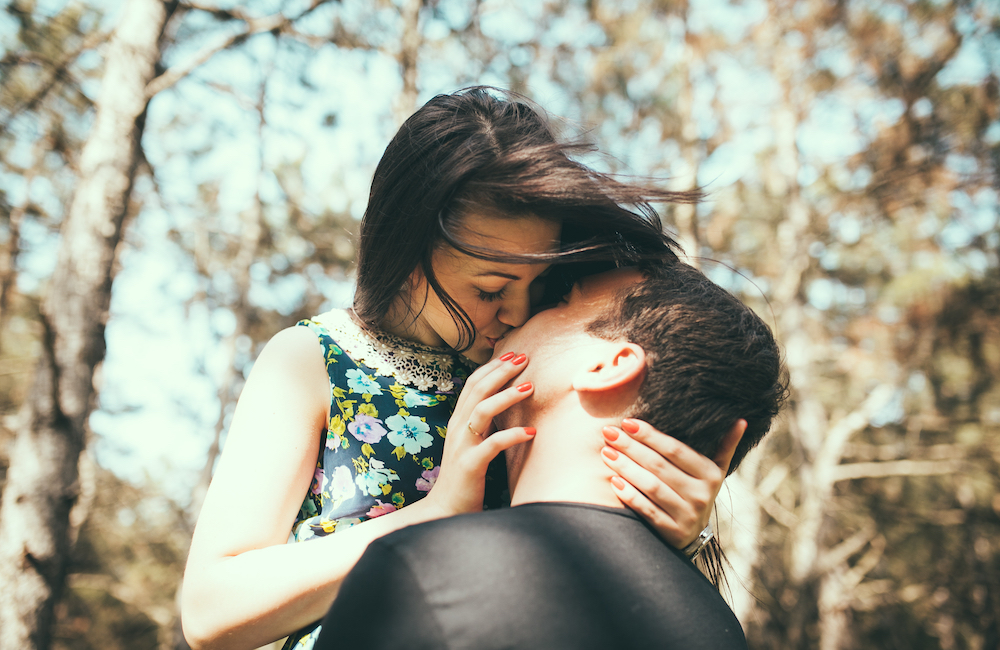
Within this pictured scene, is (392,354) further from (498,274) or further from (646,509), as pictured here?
(646,509)

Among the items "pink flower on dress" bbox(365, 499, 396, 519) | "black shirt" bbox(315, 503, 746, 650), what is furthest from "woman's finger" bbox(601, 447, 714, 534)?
"pink flower on dress" bbox(365, 499, 396, 519)

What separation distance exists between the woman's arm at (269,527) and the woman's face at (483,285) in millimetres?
209

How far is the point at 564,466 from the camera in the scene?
140cm

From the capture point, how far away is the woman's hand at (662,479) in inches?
51.8

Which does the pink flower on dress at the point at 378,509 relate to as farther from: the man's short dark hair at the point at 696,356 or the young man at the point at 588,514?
the man's short dark hair at the point at 696,356

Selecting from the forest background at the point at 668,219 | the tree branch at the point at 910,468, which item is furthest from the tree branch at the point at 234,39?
the tree branch at the point at 910,468

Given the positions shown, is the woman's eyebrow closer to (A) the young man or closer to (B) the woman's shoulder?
(A) the young man

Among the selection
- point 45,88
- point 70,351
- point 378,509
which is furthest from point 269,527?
point 45,88

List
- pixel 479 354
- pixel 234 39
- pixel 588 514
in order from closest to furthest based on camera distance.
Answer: pixel 588 514
pixel 479 354
pixel 234 39

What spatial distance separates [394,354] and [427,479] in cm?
39

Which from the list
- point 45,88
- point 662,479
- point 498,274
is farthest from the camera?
point 45,88

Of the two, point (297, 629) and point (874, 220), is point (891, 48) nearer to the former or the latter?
point (874, 220)

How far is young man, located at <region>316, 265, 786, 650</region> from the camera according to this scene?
100 cm

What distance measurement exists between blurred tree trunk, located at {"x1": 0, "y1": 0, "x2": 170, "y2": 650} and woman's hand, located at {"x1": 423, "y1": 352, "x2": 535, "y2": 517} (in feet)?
8.59
